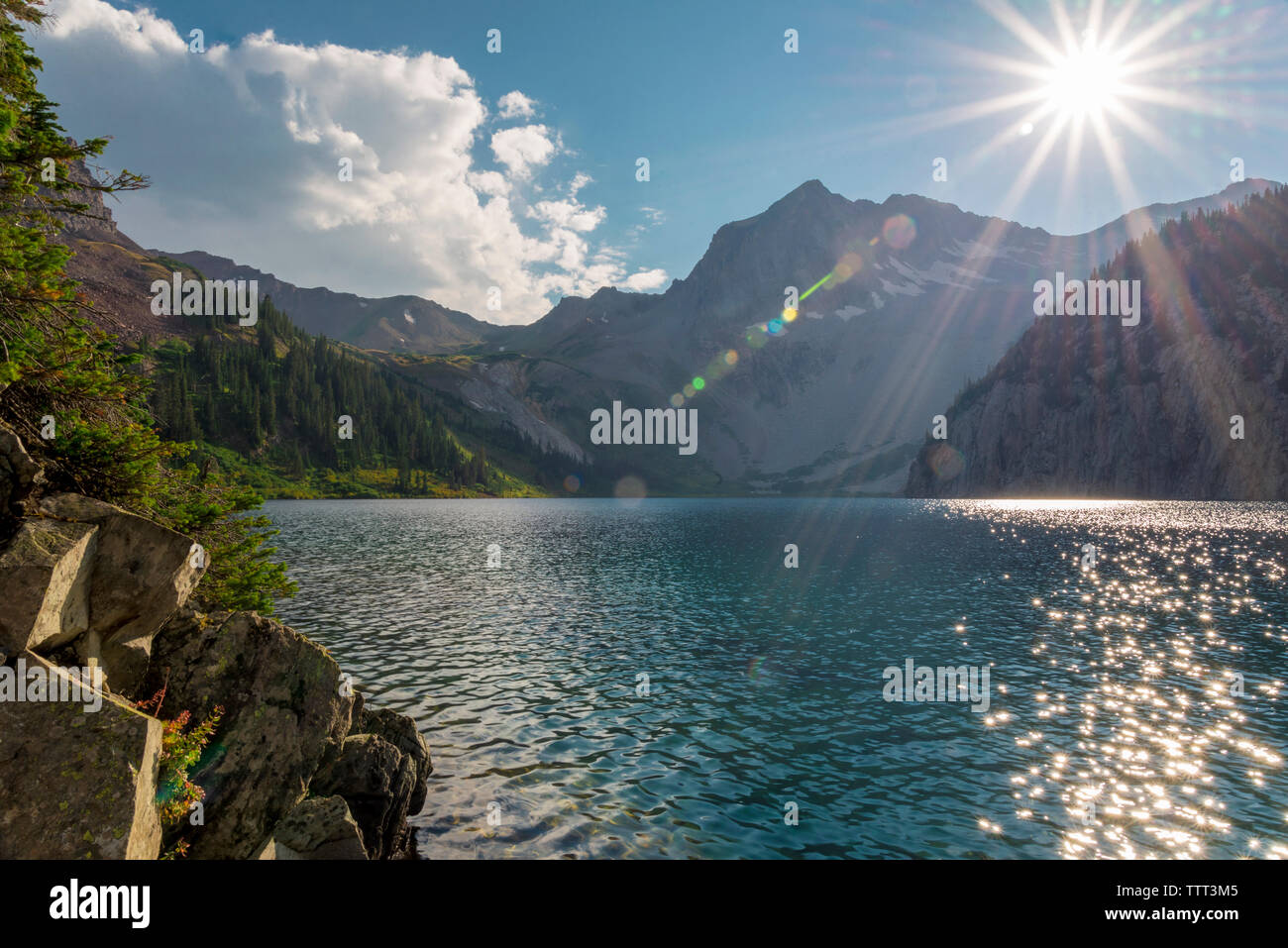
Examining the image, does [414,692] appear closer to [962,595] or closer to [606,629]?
[606,629]

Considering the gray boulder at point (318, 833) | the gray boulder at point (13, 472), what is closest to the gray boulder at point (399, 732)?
the gray boulder at point (318, 833)

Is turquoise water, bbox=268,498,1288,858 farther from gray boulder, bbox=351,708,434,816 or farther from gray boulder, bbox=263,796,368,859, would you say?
gray boulder, bbox=263,796,368,859

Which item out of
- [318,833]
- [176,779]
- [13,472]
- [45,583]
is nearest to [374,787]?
[318,833]

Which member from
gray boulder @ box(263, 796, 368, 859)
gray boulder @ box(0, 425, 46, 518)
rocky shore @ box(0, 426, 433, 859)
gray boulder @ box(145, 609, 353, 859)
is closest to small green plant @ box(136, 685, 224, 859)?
rocky shore @ box(0, 426, 433, 859)

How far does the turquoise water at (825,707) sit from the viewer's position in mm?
16016

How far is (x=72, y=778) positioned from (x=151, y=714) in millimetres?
4315

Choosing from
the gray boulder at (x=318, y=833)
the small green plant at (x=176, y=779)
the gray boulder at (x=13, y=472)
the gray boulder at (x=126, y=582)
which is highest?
the gray boulder at (x=13, y=472)

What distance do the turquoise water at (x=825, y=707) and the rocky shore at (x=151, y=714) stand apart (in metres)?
2.69

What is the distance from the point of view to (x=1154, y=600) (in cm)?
4581

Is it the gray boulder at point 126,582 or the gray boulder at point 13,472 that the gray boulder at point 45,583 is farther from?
the gray boulder at point 13,472

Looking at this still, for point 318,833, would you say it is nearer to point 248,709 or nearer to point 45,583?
point 248,709

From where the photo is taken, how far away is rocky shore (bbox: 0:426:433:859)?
32.9ft

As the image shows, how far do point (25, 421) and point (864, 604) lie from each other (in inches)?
1841
